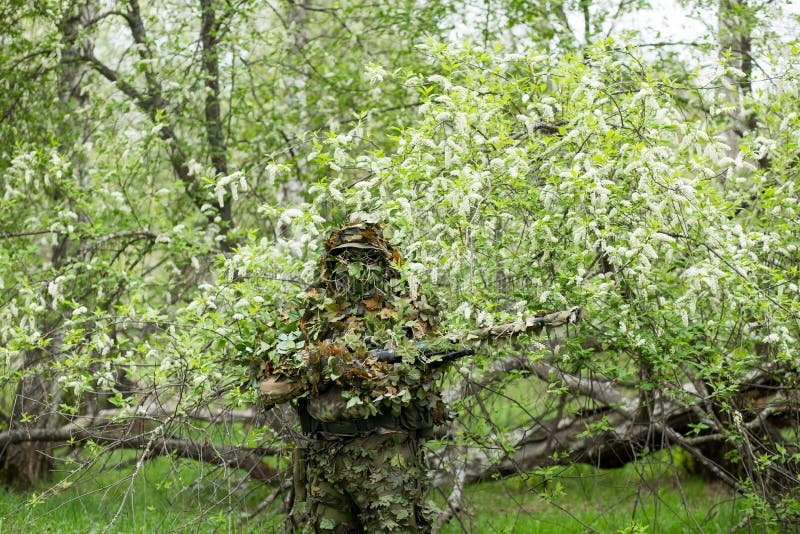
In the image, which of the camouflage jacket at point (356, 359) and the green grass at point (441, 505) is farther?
the green grass at point (441, 505)

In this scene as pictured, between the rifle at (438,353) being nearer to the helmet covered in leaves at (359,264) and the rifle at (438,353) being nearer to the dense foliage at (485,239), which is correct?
the dense foliage at (485,239)

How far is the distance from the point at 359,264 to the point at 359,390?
0.55 metres

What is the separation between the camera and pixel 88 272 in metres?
5.68

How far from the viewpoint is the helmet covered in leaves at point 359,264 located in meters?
3.54

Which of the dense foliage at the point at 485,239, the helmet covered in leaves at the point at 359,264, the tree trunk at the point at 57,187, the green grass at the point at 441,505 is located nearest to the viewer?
the helmet covered in leaves at the point at 359,264

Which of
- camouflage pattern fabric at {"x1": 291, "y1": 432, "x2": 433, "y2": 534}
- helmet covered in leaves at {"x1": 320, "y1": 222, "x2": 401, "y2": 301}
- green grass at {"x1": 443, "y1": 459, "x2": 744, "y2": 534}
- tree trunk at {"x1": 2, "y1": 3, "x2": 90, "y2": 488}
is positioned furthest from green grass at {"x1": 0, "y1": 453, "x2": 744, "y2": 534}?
helmet covered in leaves at {"x1": 320, "y1": 222, "x2": 401, "y2": 301}

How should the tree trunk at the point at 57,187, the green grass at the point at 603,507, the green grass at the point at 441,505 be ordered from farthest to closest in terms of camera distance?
the tree trunk at the point at 57,187, the green grass at the point at 603,507, the green grass at the point at 441,505

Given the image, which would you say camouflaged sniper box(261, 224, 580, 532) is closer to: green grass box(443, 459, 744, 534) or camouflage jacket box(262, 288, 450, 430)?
camouflage jacket box(262, 288, 450, 430)

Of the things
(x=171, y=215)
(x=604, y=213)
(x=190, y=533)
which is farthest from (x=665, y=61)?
(x=190, y=533)

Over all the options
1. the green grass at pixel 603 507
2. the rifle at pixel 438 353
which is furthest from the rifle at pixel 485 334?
the green grass at pixel 603 507

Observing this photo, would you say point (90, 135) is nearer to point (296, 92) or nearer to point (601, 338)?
point (296, 92)

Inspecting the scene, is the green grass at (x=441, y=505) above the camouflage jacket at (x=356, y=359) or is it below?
below

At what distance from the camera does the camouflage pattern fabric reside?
3.42 metres

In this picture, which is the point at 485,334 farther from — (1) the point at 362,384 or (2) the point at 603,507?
(2) the point at 603,507
